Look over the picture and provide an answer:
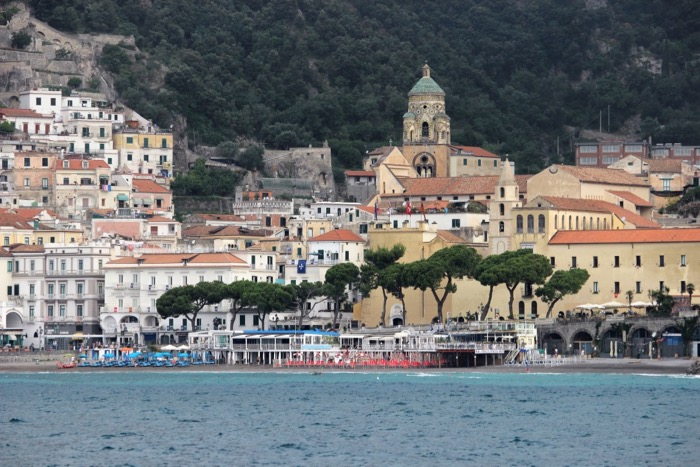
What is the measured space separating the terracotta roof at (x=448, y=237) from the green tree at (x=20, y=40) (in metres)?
37.8

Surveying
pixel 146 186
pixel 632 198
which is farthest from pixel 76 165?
pixel 632 198

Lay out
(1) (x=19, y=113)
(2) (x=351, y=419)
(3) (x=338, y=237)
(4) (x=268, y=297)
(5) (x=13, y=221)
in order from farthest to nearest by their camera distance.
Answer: (1) (x=19, y=113) < (5) (x=13, y=221) < (3) (x=338, y=237) < (4) (x=268, y=297) < (2) (x=351, y=419)

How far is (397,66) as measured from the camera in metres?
167

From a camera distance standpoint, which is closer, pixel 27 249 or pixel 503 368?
pixel 503 368

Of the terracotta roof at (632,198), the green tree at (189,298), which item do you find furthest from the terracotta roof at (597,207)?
the green tree at (189,298)

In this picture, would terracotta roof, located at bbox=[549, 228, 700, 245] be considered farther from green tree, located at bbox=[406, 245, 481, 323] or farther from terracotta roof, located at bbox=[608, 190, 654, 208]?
terracotta roof, located at bbox=[608, 190, 654, 208]

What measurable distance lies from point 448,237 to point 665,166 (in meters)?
26.5

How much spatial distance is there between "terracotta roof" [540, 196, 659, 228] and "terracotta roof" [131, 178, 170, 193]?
88.7ft

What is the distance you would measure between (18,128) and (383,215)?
25.9m

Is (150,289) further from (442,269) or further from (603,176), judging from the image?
(603,176)

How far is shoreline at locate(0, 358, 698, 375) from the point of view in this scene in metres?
104

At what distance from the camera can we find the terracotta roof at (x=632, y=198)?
133 meters

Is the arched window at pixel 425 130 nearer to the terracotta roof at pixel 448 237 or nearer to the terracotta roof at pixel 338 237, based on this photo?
the terracotta roof at pixel 448 237

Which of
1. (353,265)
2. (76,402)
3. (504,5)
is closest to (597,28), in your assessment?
(504,5)
